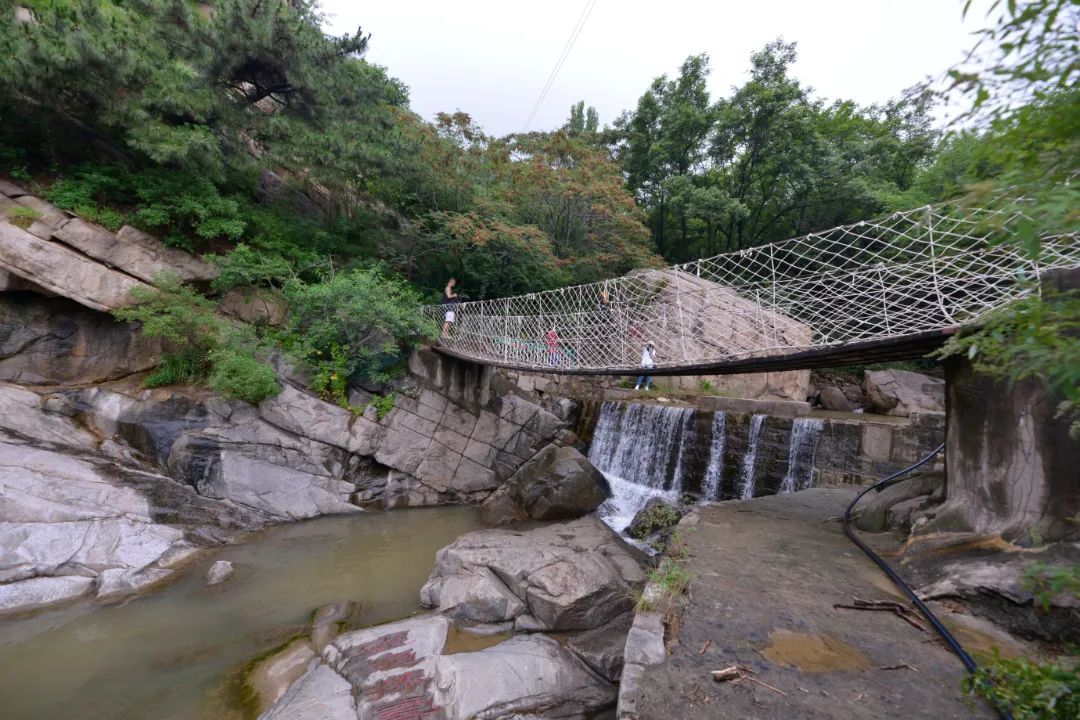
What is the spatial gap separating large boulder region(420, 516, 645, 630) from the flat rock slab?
2.47 feet

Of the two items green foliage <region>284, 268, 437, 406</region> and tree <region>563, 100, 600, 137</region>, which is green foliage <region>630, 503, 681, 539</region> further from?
tree <region>563, 100, 600, 137</region>

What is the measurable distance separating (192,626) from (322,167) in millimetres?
5205

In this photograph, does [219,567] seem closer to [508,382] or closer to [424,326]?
[424,326]

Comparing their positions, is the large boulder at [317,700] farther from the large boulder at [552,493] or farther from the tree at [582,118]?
the tree at [582,118]

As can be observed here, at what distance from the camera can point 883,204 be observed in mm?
8773

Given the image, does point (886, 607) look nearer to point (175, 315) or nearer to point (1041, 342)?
point (1041, 342)

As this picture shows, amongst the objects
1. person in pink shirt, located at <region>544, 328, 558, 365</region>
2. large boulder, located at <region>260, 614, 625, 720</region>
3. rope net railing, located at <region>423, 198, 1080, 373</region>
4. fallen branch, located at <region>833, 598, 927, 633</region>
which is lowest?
large boulder, located at <region>260, 614, 625, 720</region>

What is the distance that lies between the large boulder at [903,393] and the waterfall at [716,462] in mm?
2773

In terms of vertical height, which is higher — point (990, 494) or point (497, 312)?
point (497, 312)

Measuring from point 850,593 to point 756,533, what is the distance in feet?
2.71

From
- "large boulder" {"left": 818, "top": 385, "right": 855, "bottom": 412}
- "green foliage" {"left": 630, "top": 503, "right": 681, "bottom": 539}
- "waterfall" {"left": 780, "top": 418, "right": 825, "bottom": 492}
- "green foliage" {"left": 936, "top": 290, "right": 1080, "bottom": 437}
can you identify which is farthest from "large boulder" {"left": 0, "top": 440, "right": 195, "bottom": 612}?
"large boulder" {"left": 818, "top": 385, "right": 855, "bottom": 412}

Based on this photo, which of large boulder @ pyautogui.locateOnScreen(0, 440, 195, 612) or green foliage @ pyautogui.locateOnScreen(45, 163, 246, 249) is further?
green foliage @ pyautogui.locateOnScreen(45, 163, 246, 249)

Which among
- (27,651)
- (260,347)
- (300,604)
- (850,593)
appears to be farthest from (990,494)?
(260,347)

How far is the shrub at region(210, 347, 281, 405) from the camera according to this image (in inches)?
190
